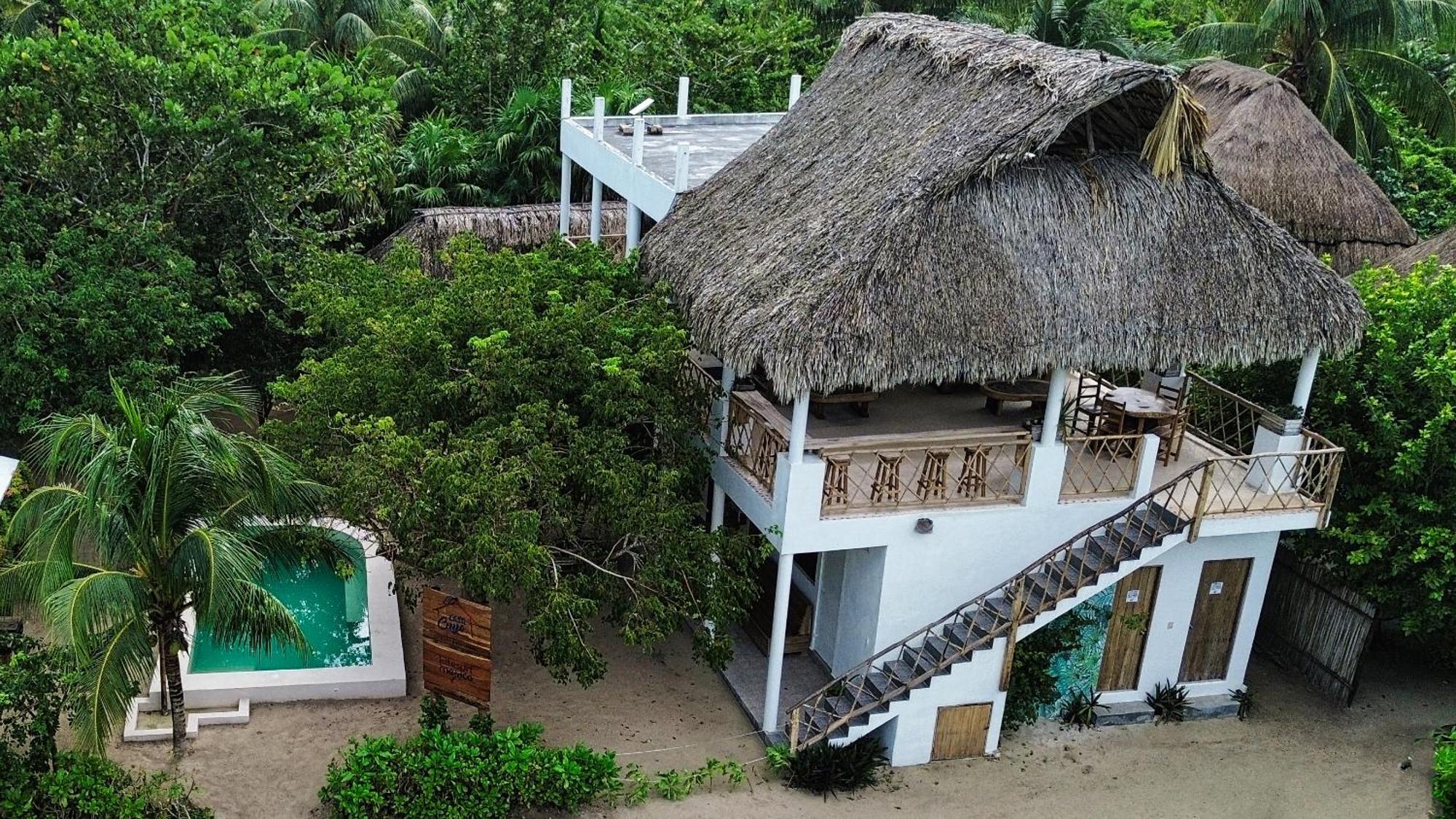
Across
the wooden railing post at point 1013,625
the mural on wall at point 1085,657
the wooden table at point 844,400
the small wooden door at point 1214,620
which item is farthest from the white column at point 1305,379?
the wooden table at point 844,400

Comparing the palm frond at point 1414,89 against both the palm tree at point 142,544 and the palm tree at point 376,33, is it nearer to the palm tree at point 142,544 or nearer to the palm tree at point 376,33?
the palm tree at point 376,33

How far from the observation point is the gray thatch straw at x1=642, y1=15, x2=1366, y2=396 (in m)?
13.3

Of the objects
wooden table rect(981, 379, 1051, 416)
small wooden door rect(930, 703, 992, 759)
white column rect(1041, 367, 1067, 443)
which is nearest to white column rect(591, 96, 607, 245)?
wooden table rect(981, 379, 1051, 416)

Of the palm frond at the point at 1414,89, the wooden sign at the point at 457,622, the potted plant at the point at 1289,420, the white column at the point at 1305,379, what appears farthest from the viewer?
the palm frond at the point at 1414,89

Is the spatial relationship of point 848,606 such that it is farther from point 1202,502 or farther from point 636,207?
point 636,207

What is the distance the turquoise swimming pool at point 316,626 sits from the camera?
50.9 feet

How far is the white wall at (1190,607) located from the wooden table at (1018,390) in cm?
229

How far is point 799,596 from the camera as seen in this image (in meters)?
16.7

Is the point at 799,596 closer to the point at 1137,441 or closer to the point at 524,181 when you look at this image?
the point at 1137,441

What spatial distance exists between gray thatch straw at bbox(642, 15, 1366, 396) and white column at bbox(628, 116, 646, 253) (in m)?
3.26

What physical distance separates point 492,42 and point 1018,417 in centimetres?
1433

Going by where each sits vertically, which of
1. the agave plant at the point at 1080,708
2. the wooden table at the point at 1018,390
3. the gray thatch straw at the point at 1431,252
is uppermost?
the gray thatch straw at the point at 1431,252

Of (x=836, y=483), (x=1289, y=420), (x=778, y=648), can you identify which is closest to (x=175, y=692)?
(x=778, y=648)

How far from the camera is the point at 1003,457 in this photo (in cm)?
1592
